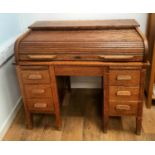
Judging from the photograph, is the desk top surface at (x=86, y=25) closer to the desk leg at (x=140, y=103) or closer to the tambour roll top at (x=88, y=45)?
the tambour roll top at (x=88, y=45)

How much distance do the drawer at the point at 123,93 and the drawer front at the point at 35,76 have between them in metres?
0.46

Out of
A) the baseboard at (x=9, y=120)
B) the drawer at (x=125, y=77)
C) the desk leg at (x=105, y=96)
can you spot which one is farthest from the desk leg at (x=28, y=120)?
the drawer at (x=125, y=77)

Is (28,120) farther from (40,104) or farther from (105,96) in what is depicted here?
(105,96)

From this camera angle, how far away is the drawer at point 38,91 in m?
1.49

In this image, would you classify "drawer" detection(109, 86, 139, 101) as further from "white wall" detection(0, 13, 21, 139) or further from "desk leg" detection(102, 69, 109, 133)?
"white wall" detection(0, 13, 21, 139)

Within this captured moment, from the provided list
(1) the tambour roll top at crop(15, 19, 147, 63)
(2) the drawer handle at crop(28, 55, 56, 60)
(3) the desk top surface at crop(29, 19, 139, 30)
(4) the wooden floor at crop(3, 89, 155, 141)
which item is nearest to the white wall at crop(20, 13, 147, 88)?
(3) the desk top surface at crop(29, 19, 139, 30)

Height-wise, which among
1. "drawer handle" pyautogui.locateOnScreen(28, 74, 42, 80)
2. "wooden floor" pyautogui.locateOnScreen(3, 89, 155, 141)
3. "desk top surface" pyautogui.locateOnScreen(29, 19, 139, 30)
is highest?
"desk top surface" pyautogui.locateOnScreen(29, 19, 139, 30)

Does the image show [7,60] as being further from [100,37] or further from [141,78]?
[141,78]

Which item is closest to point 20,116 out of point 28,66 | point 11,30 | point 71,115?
point 71,115

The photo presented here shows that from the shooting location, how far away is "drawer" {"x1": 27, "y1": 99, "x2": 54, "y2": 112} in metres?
1.54

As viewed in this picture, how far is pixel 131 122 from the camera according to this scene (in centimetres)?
170

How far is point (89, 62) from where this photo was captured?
1.35 metres


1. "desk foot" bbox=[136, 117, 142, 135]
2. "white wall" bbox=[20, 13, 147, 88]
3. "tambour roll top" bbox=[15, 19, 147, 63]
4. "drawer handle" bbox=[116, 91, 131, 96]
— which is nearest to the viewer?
"tambour roll top" bbox=[15, 19, 147, 63]

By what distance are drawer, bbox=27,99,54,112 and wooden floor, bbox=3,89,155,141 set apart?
8.4 inches
